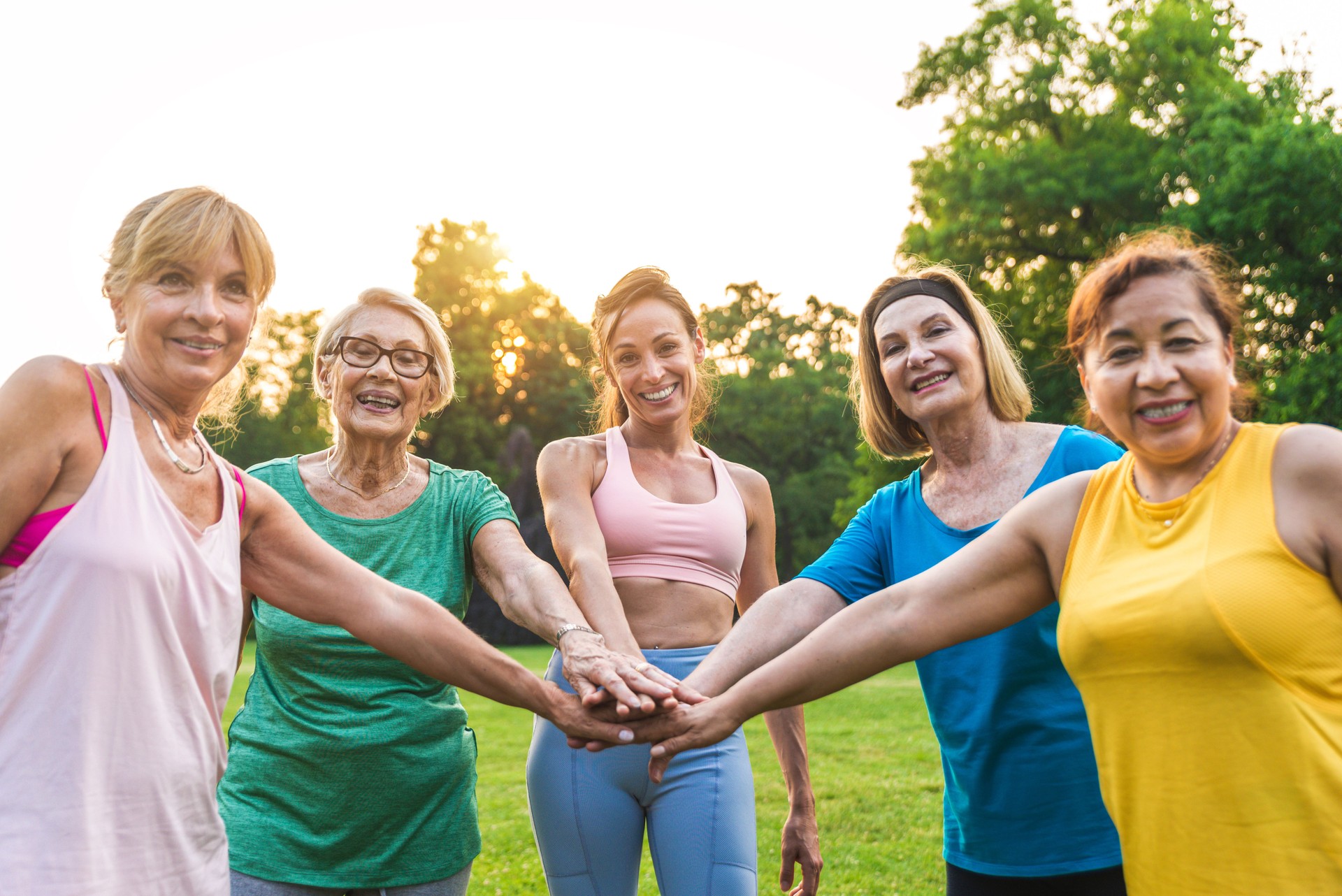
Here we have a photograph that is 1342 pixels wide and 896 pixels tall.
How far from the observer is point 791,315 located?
161 ft

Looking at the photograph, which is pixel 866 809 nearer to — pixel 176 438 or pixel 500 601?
pixel 500 601

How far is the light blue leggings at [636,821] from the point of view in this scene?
324 centimetres

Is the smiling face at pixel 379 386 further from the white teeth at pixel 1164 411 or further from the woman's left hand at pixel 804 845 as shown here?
the white teeth at pixel 1164 411

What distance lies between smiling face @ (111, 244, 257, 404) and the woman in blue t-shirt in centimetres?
181

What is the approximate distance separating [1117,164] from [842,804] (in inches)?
796

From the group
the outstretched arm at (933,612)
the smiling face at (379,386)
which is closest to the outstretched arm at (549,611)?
the outstretched arm at (933,612)

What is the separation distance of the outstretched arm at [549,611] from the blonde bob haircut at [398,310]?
22.9 inches

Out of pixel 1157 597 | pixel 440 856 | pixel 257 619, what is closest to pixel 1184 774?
pixel 1157 597

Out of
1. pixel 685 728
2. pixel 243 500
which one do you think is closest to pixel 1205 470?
pixel 685 728

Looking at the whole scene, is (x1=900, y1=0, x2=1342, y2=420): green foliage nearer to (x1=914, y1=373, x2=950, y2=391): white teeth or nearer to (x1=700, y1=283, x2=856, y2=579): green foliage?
(x1=700, y1=283, x2=856, y2=579): green foliage

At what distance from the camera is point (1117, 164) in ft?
80.9

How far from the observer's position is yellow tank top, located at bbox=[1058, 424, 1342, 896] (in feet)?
6.37

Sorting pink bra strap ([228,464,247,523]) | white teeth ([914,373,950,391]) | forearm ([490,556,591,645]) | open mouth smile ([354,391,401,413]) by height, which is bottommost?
Result: forearm ([490,556,591,645])

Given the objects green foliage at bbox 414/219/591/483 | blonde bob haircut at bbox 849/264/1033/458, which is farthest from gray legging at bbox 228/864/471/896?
green foliage at bbox 414/219/591/483
